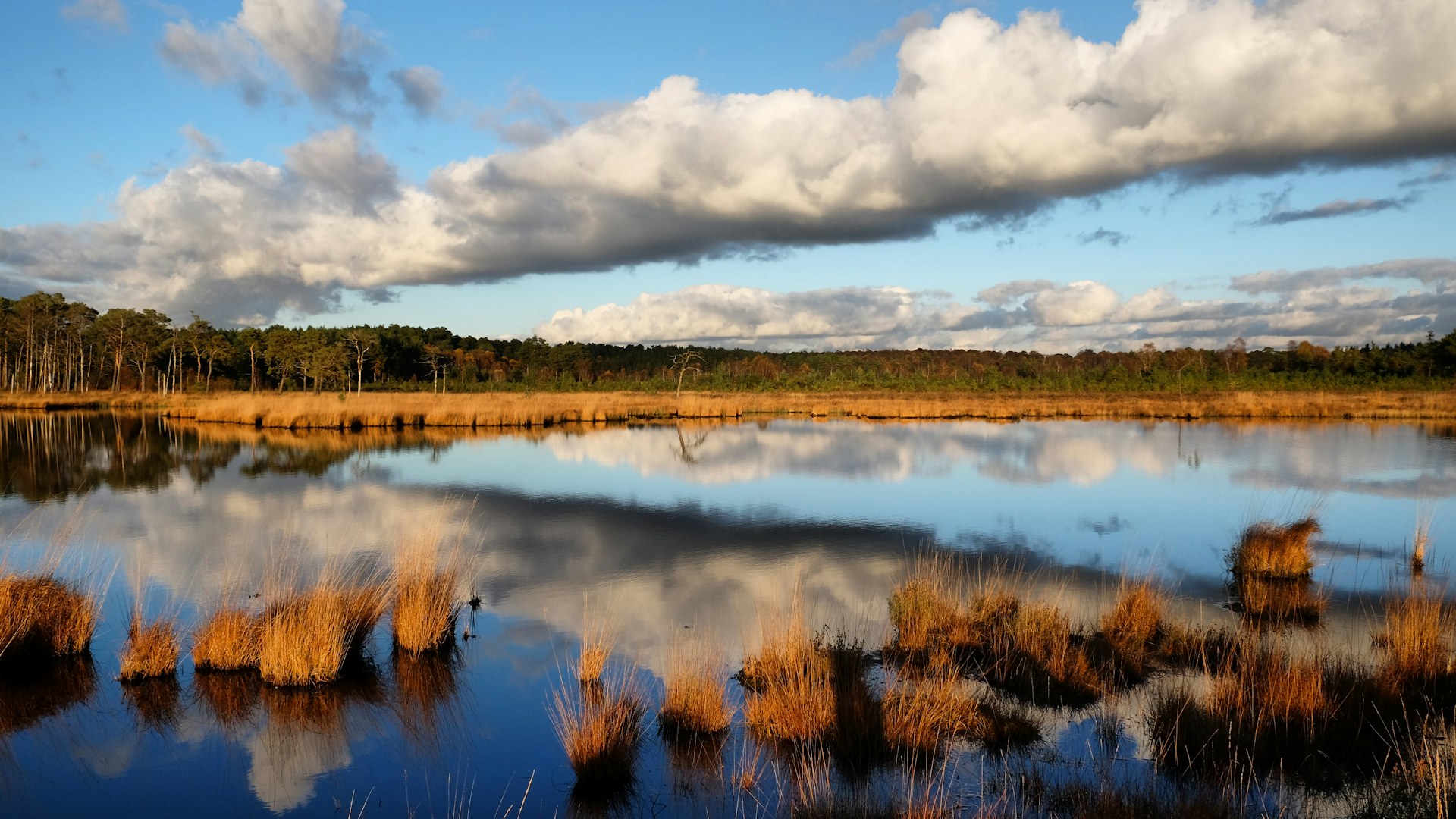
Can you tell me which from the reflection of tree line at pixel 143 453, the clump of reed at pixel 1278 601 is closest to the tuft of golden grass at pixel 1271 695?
the clump of reed at pixel 1278 601

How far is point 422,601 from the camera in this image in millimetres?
7859

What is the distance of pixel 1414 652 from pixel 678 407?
39091 millimetres

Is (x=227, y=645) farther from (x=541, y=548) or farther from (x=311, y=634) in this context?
(x=541, y=548)

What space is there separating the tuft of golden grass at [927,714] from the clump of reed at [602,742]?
5.83ft

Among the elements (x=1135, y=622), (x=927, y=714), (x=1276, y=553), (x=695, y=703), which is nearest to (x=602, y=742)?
(x=695, y=703)

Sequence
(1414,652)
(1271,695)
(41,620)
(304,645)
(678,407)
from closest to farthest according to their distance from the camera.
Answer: (1271,695), (1414,652), (304,645), (41,620), (678,407)

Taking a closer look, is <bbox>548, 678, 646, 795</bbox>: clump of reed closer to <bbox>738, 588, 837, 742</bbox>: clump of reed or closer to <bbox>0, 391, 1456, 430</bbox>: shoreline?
<bbox>738, 588, 837, 742</bbox>: clump of reed

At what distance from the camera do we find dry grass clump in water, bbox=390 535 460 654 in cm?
776

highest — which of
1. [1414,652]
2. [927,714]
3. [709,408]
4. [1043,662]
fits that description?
[709,408]

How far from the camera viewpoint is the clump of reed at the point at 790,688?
19.4 ft

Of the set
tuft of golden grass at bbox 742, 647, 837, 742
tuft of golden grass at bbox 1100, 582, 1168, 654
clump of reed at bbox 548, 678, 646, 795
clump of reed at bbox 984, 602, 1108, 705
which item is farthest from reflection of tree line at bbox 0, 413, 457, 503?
tuft of golden grass at bbox 1100, 582, 1168, 654

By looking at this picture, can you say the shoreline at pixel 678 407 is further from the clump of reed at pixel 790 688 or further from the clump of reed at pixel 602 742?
the clump of reed at pixel 602 742

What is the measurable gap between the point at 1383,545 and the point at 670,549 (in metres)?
10.9

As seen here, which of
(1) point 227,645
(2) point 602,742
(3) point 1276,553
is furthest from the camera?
(3) point 1276,553
